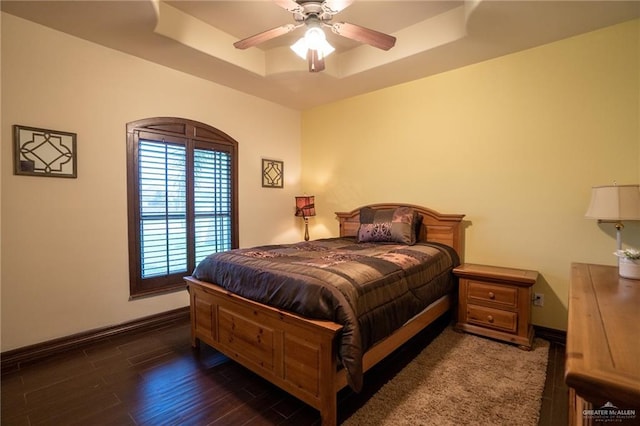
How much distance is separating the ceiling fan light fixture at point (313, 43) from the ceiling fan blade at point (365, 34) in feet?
0.36

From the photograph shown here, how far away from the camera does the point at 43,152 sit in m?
A: 2.48

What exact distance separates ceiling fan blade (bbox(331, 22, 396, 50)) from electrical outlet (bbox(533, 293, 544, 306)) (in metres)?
2.58

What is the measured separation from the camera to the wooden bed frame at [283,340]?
1603 millimetres

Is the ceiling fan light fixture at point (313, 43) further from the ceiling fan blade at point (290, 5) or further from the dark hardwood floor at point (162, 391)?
the dark hardwood floor at point (162, 391)

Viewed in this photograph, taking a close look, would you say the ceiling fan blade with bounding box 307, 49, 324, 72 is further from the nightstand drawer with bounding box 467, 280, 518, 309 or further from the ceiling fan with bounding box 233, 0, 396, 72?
the nightstand drawer with bounding box 467, 280, 518, 309

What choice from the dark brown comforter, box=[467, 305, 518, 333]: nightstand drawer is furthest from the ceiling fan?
box=[467, 305, 518, 333]: nightstand drawer

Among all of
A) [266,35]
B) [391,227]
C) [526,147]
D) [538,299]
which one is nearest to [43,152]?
[266,35]

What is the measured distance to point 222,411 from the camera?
5.99 ft

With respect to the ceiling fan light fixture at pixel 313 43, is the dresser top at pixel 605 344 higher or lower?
lower

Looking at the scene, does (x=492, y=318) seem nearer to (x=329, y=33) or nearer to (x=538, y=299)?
(x=538, y=299)

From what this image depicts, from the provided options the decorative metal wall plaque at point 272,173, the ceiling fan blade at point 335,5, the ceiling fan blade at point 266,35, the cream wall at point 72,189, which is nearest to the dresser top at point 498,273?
the ceiling fan blade at point 335,5

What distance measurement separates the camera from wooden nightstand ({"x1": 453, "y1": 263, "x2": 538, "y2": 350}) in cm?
253

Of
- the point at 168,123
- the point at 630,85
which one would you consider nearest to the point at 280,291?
the point at 168,123

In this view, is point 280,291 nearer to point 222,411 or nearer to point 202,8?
point 222,411
